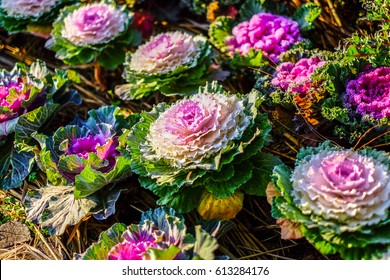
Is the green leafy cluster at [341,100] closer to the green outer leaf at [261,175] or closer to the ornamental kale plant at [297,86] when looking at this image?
the ornamental kale plant at [297,86]

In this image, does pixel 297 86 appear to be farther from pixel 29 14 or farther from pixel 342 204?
pixel 29 14

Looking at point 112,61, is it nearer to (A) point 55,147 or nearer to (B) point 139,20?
(B) point 139,20

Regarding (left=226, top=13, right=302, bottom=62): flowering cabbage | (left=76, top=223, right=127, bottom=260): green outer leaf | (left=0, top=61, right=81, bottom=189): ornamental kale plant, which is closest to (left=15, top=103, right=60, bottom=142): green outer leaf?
(left=0, top=61, right=81, bottom=189): ornamental kale plant

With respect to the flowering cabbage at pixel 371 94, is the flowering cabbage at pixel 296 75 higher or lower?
lower

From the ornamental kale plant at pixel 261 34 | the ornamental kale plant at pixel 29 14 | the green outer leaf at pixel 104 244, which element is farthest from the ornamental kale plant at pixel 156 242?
the ornamental kale plant at pixel 29 14

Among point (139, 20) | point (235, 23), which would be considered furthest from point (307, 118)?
point (139, 20)

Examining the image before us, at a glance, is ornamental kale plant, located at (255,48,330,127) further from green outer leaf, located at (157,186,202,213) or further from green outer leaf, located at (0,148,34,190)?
green outer leaf, located at (0,148,34,190)
